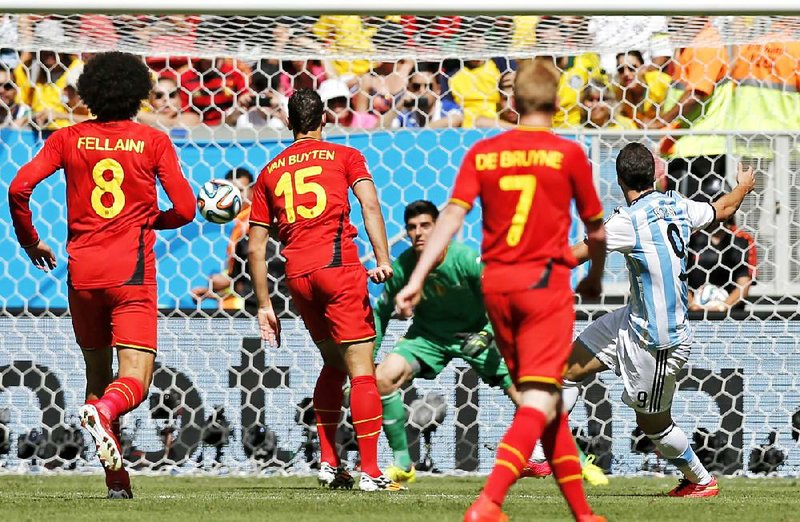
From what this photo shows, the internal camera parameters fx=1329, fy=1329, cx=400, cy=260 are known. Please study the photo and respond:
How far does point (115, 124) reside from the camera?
19.5 ft

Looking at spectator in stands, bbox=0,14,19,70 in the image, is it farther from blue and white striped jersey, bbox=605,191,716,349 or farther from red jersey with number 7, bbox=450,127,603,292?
red jersey with number 7, bbox=450,127,603,292

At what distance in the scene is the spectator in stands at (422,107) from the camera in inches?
359

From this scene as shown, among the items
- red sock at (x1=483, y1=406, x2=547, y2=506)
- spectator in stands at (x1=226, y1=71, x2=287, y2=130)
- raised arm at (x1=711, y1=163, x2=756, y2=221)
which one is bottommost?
red sock at (x1=483, y1=406, x2=547, y2=506)

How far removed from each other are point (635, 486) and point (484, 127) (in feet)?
8.35

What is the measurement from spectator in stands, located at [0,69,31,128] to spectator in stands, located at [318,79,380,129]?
202cm

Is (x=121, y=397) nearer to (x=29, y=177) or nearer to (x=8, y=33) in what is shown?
(x=29, y=177)

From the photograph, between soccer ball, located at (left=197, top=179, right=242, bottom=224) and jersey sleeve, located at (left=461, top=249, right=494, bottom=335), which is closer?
soccer ball, located at (left=197, top=179, right=242, bottom=224)

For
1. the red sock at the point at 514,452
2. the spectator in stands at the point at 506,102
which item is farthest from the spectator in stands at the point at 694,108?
the red sock at the point at 514,452

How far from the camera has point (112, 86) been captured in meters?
5.90

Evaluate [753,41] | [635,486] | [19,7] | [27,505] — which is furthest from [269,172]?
[753,41]

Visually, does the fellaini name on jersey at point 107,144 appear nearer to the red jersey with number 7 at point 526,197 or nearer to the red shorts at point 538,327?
the red jersey with number 7 at point 526,197

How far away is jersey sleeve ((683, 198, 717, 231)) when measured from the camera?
22.1ft

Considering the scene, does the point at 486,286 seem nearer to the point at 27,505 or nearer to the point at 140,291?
the point at 140,291

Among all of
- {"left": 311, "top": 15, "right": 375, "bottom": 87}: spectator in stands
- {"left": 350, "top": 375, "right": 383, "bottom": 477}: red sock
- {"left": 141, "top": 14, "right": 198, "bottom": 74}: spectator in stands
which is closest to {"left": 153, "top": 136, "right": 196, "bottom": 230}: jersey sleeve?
{"left": 350, "top": 375, "right": 383, "bottom": 477}: red sock
